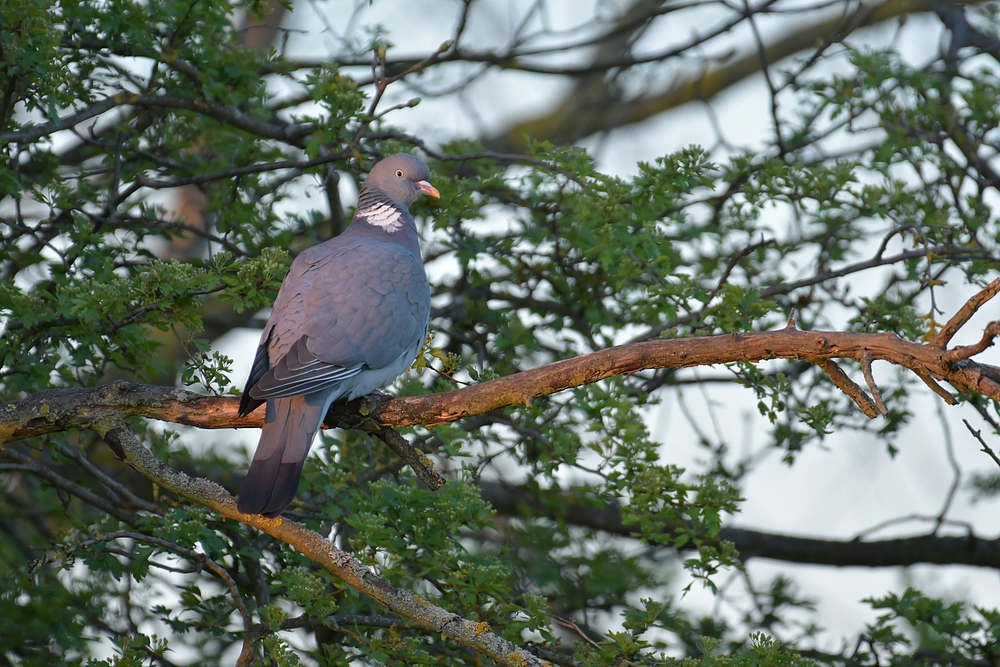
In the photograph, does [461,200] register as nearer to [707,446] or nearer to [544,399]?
[544,399]

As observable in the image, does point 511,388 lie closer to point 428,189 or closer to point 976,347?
point 976,347

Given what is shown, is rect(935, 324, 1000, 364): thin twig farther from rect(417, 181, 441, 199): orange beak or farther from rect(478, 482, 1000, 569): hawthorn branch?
rect(478, 482, 1000, 569): hawthorn branch

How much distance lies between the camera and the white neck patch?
434cm

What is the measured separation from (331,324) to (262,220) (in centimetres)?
103

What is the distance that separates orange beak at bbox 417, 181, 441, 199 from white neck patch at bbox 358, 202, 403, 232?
164mm

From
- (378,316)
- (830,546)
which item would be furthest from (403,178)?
(830,546)

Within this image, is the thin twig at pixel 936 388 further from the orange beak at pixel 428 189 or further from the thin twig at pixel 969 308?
the orange beak at pixel 428 189

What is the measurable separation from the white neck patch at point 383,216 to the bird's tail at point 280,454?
46.6 inches

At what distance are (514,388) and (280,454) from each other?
2.63 ft

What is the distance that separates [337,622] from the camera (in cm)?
351

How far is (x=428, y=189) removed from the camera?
431 centimetres

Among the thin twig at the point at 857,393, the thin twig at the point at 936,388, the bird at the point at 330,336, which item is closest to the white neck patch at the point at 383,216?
the bird at the point at 330,336

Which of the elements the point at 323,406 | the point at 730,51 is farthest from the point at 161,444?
the point at 730,51

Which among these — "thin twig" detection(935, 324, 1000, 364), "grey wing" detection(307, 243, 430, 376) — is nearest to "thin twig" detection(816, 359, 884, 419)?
"thin twig" detection(935, 324, 1000, 364)
